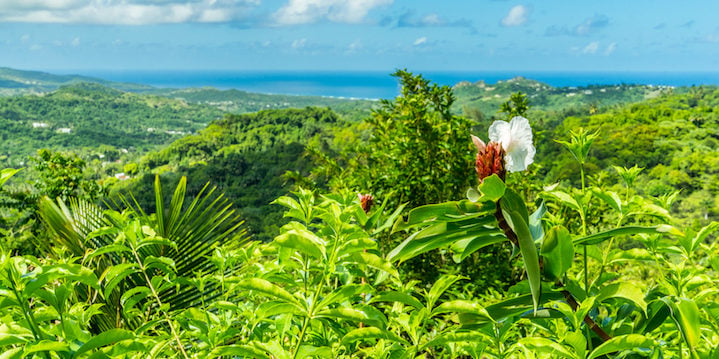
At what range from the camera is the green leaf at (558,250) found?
26.6 inches

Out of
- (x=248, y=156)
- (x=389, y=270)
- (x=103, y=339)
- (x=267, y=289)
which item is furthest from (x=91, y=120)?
(x=389, y=270)

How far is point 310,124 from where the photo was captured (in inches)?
2276

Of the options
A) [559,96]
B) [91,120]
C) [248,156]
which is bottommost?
[248,156]

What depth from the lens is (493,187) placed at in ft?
1.98

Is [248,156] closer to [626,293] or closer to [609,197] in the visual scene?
[609,197]

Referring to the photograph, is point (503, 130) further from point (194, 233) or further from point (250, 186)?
point (250, 186)

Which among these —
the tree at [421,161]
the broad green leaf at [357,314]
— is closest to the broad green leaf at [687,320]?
the broad green leaf at [357,314]

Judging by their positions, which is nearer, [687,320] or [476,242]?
[687,320]

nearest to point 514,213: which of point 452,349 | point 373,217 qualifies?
point 373,217

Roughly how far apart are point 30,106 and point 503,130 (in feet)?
367

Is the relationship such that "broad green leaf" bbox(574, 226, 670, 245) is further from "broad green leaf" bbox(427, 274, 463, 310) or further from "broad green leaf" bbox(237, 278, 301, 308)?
"broad green leaf" bbox(237, 278, 301, 308)

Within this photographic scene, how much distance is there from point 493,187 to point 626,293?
356 millimetres

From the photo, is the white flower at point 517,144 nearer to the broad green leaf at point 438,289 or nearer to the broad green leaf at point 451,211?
the broad green leaf at point 451,211

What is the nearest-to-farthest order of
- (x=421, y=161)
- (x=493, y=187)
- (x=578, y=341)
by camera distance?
1. (x=493, y=187)
2. (x=578, y=341)
3. (x=421, y=161)
